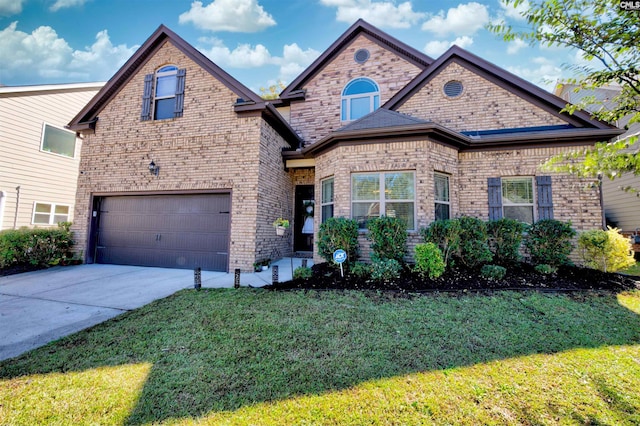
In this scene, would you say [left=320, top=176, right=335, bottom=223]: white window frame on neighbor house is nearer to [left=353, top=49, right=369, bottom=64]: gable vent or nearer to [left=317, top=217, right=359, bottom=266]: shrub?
[left=317, top=217, right=359, bottom=266]: shrub

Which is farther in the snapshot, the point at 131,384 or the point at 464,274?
the point at 464,274

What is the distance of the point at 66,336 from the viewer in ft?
11.5

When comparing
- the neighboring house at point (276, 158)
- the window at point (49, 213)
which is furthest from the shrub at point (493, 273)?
the window at point (49, 213)

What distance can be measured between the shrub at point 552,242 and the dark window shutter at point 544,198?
123 cm

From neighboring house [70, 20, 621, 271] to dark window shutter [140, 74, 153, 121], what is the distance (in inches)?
1.8

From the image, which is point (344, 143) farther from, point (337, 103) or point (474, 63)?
point (474, 63)

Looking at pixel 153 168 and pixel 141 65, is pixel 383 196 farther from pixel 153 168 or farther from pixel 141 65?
pixel 141 65

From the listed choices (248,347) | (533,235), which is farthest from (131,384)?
(533,235)

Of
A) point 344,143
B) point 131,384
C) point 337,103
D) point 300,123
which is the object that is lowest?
point 131,384

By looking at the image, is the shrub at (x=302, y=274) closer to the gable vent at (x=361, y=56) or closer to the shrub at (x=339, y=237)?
the shrub at (x=339, y=237)

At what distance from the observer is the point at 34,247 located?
797cm

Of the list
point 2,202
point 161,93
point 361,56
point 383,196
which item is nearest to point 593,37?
point 383,196

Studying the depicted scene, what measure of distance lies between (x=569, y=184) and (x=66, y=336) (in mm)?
10892

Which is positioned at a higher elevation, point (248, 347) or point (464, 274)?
point (464, 274)
